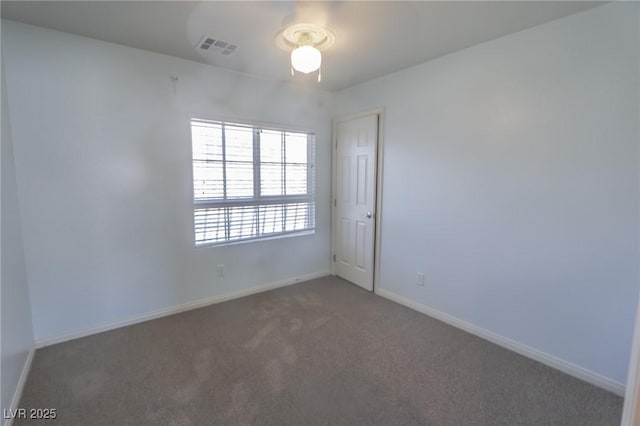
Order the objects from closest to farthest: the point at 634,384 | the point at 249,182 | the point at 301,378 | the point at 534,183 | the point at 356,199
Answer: the point at 634,384 < the point at 301,378 < the point at 534,183 < the point at 249,182 < the point at 356,199

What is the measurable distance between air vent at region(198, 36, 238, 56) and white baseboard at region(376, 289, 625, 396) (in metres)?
2.92

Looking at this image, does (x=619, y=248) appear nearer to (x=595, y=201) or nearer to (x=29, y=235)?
(x=595, y=201)

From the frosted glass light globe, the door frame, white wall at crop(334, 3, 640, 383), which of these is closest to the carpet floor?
white wall at crop(334, 3, 640, 383)

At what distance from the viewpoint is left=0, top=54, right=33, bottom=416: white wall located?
1.76 meters

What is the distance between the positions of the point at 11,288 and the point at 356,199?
3.05m

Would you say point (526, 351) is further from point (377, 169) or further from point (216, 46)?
Answer: point (216, 46)

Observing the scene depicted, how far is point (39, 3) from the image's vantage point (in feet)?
6.46

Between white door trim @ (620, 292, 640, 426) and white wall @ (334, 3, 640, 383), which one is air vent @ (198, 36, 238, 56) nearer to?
white wall @ (334, 3, 640, 383)

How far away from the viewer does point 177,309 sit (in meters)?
3.05

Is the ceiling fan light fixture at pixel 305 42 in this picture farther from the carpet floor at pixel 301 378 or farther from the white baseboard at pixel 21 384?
the white baseboard at pixel 21 384

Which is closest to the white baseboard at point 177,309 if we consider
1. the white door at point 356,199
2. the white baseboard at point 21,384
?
the white baseboard at point 21,384

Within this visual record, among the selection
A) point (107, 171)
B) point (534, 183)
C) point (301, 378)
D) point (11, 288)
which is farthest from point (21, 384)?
point (534, 183)

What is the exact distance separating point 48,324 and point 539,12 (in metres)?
4.26

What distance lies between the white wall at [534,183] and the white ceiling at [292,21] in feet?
0.80
